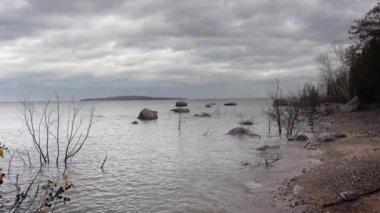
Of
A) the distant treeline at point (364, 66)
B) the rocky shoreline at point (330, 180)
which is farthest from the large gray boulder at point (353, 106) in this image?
the rocky shoreline at point (330, 180)

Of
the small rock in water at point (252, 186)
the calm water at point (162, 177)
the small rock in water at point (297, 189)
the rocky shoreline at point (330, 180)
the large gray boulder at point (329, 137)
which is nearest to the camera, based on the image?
the rocky shoreline at point (330, 180)

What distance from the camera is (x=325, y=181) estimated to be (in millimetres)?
13508

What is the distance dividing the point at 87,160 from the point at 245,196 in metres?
12.5

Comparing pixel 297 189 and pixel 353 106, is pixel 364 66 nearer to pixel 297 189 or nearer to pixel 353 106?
pixel 353 106

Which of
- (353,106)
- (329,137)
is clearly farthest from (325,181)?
(353,106)

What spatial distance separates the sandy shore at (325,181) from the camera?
10.5 m

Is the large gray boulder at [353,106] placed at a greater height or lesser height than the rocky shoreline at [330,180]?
greater

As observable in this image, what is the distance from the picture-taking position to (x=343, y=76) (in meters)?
63.0

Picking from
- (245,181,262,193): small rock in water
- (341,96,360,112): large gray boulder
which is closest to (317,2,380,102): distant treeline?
(341,96,360,112): large gray boulder

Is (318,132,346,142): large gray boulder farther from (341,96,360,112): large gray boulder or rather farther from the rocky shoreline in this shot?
(341,96,360,112): large gray boulder

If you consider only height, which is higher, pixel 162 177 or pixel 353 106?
pixel 353 106

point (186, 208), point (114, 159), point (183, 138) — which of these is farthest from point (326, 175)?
point (183, 138)

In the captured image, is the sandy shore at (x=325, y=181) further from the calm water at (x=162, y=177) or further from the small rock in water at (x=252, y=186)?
the calm water at (x=162, y=177)

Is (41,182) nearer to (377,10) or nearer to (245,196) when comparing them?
(245,196)
